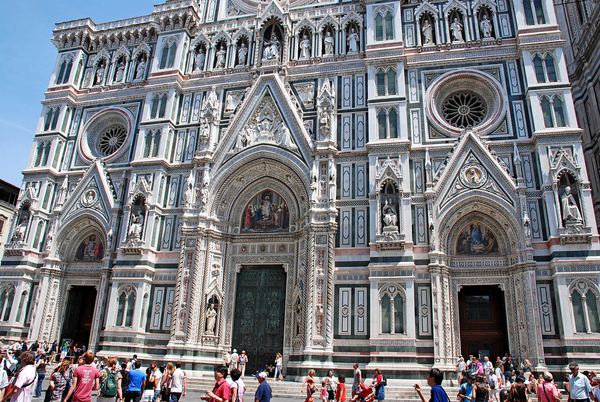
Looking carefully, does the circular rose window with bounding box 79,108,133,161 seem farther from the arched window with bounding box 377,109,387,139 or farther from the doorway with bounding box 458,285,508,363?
the doorway with bounding box 458,285,508,363

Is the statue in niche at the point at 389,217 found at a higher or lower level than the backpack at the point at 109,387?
higher

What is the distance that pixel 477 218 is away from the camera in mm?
21469

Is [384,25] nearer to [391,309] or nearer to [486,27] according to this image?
[486,27]

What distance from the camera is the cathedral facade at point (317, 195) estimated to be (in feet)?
65.3

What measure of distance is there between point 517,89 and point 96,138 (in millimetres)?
23057

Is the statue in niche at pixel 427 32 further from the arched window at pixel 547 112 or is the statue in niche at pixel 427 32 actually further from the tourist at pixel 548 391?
the tourist at pixel 548 391

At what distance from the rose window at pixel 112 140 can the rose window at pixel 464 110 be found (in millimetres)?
17914

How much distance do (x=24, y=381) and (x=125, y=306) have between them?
51.3ft

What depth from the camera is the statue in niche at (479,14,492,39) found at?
23875 millimetres

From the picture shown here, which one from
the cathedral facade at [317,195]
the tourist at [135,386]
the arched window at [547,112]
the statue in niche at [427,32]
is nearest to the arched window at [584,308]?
the cathedral facade at [317,195]

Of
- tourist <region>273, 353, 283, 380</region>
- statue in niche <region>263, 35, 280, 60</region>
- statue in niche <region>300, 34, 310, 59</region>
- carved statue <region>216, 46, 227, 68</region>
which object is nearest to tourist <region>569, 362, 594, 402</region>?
tourist <region>273, 353, 283, 380</region>

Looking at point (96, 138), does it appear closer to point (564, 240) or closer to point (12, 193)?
point (12, 193)

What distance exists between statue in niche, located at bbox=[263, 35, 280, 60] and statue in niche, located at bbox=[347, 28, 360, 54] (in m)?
3.95

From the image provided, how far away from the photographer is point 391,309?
19922 mm
